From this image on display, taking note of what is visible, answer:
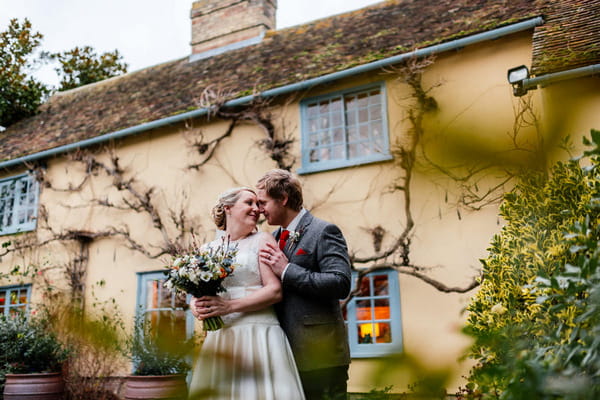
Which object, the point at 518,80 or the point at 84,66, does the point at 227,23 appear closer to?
the point at 518,80

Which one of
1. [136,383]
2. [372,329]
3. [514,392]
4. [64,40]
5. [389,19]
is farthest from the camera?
[64,40]

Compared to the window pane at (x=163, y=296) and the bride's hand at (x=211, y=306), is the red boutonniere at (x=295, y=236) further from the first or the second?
the window pane at (x=163, y=296)

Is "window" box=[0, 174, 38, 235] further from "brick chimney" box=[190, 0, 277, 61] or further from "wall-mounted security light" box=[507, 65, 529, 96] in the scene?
"wall-mounted security light" box=[507, 65, 529, 96]

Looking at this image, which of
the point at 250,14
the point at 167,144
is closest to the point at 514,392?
the point at 167,144

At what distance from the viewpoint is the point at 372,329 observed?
7.52 meters

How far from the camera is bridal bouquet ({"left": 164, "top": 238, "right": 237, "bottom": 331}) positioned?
295 cm

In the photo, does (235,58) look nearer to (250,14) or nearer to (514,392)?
(250,14)

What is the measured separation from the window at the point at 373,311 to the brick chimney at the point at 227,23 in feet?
21.0

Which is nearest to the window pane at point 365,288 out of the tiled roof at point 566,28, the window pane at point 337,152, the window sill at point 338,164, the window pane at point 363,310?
the window pane at point 363,310

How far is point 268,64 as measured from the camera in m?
10.0

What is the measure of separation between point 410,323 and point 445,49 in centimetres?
379

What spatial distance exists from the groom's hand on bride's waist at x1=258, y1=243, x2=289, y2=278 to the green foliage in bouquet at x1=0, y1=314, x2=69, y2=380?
17.3 ft

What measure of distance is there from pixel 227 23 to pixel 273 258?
1007 centimetres

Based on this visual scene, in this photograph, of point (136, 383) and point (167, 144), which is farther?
point (167, 144)
